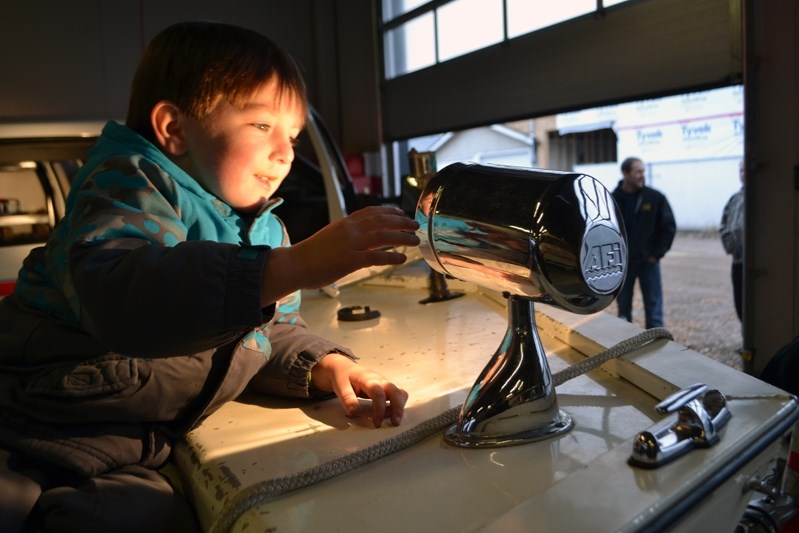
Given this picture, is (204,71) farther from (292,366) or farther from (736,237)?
(736,237)

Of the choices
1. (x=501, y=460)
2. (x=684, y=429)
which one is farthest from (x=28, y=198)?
(x=684, y=429)

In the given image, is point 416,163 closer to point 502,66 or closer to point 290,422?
point 290,422

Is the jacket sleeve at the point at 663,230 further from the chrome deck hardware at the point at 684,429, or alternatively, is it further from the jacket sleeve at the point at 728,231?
the chrome deck hardware at the point at 684,429

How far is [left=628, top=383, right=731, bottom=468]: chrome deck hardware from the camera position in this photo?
50 centimetres

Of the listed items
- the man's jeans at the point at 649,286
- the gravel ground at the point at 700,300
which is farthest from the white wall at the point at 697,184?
the man's jeans at the point at 649,286

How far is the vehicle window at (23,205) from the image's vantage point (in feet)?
7.18

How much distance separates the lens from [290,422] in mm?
731

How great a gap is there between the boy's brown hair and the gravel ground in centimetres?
294

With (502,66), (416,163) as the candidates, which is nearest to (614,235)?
(416,163)

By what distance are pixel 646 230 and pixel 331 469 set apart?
12.6 feet

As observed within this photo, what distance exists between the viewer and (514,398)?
23.9 inches

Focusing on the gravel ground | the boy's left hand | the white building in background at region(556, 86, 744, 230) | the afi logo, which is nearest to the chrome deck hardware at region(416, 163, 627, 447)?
the afi logo

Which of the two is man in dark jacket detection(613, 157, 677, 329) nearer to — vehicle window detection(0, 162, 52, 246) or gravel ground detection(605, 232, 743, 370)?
gravel ground detection(605, 232, 743, 370)

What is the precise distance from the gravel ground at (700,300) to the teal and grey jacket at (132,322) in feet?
9.78
